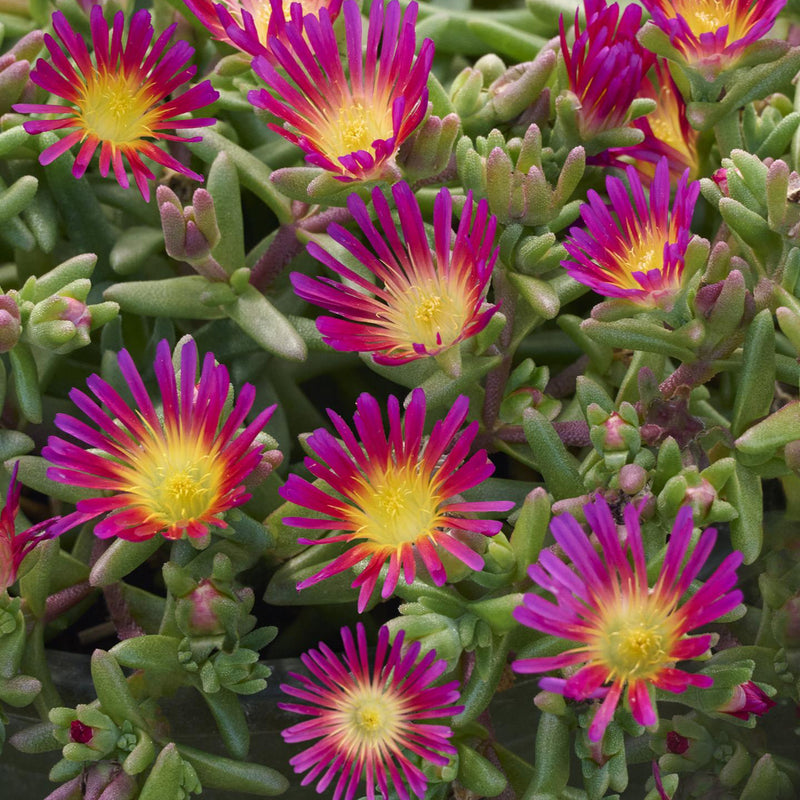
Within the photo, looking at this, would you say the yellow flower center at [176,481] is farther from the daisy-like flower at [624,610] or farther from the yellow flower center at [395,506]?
the daisy-like flower at [624,610]

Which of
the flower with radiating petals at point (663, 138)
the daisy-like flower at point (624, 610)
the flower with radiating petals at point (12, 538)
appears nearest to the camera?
the daisy-like flower at point (624, 610)

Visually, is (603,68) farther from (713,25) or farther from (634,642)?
(634,642)

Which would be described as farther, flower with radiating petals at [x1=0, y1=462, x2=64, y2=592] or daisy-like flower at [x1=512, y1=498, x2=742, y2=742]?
flower with radiating petals at [x1=0, y1=462, x2=64, y2=592]

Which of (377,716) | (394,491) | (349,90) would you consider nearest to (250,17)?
(349,90)

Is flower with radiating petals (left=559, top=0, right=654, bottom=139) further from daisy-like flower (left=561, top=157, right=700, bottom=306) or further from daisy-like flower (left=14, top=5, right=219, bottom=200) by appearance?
daisy-like flower (left=14, top=5, right=219, bottom=200)

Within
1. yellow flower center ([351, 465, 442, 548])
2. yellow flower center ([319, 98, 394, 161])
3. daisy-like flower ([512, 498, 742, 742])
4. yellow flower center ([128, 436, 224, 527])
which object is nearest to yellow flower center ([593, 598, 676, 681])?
daisy-like flower ([512, 498, 742, 742])

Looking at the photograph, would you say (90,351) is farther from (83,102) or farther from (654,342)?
(654,342)

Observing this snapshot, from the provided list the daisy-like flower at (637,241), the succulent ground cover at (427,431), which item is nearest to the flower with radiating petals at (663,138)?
the succulent ground cover at (427,431)
